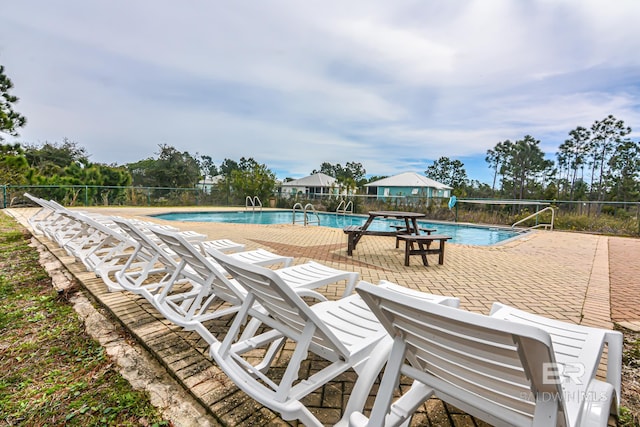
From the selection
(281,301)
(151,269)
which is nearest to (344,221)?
(151,269)

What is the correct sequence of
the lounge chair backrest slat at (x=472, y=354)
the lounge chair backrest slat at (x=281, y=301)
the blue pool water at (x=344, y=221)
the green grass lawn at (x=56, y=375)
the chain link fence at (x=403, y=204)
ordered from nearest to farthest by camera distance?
the lounge chair backrest slat at (x=472, y=354)
the lounge chair backrest slat at (x=281, y=301)
the green grass lawn at (x=56, y=375)
the chain link fence at (x=403, y=204)
the blue pool water at (x=344, y=221)

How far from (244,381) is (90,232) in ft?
15.0

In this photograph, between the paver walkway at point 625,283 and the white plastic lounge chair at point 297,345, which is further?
the paver walkway at point 625,283

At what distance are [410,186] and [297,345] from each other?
35.1m

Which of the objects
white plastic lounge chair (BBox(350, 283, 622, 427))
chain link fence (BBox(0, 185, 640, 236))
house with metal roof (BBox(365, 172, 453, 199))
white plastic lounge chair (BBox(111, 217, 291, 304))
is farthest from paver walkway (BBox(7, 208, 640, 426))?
house with metal roof (BBox(365, 172, 453, 199))

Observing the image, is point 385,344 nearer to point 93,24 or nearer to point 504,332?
point 504,332

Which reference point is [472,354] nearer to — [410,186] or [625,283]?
[625,283]

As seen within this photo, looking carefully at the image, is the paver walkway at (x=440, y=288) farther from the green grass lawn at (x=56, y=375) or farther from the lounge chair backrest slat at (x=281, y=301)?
the lounge chair backrest slat at (x=281, y=301)

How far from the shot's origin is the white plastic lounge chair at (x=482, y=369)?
0.76m

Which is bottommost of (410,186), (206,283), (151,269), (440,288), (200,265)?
(440,288)

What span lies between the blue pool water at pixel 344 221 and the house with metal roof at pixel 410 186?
1909cm

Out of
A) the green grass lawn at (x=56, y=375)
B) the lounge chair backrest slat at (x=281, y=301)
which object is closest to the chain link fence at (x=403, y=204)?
the green grass lawn at (x=56, y=375)

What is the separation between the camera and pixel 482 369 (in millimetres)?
971

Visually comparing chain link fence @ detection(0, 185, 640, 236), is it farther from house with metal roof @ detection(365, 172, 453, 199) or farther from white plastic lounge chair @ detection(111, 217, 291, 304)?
house with metal roof @ detection(365, 172, 453, 199)
